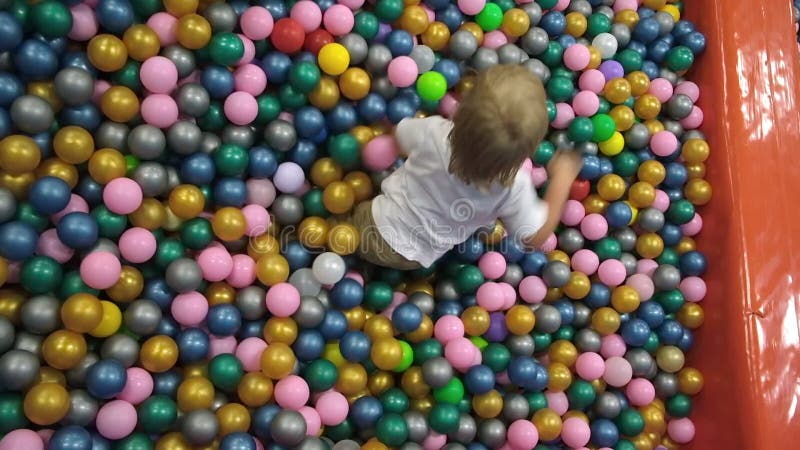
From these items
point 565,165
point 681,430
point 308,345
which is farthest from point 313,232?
point 681,430

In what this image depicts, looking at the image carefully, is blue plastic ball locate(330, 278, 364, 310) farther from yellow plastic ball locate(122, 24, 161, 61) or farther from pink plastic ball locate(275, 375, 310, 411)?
yellow plastic ball locate(122, 24, 161, 61)

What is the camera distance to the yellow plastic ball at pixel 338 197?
146 cm

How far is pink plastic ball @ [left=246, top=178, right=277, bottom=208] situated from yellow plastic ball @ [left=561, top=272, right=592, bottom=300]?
0.73 metres

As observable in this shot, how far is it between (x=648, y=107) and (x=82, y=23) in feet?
4.45

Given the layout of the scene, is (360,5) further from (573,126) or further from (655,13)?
(655,13)

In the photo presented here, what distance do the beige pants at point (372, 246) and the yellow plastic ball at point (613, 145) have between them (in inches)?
24.6

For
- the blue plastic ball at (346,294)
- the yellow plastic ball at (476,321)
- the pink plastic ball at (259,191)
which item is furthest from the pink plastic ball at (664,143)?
the pink plastic ball at (259,191)

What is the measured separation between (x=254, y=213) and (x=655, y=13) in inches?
51.1

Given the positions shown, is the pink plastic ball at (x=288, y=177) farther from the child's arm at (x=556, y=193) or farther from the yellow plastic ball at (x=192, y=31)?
the child's arm at (x=556, y=193)

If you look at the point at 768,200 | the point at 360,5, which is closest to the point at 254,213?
the point at 360,5

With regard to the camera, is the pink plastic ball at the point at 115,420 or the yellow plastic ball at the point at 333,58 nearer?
the pink plastic ball at the point at 115,420

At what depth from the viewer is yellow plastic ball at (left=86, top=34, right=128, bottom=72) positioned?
1.29 metres

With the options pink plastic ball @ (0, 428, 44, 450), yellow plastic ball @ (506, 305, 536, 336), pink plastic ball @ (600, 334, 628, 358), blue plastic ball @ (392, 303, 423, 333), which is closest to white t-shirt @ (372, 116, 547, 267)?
blue plastic ball @ (392, 303, 423, 333)

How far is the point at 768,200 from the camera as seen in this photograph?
66.9 inches
